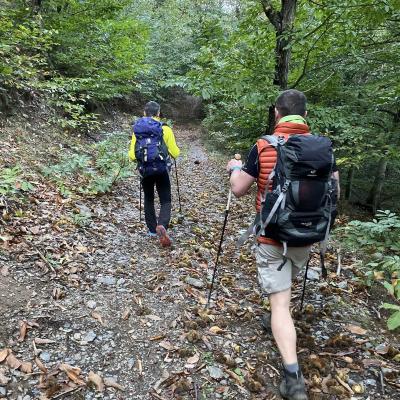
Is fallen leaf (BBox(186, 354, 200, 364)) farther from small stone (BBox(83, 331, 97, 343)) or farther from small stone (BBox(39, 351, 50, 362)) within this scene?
small stone (BBox(39, 351, 50, 362))

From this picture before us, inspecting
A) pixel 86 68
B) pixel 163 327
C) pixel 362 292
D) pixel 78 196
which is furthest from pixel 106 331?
pixel 86 68

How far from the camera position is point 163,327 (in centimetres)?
405

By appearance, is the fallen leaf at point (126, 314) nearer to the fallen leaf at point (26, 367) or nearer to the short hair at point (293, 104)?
the fallen leaf at point (26, 367)

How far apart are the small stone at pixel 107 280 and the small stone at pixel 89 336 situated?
105 centimetres

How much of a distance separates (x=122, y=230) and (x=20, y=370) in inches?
145

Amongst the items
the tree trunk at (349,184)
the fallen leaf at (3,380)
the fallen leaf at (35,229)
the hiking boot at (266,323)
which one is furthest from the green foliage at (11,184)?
the tree trunk at (349,184)

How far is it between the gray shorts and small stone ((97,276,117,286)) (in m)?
2.33

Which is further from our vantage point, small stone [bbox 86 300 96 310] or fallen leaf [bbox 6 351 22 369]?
small stone [bbox 86 300 96 310]

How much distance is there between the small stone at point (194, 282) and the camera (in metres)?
5.04

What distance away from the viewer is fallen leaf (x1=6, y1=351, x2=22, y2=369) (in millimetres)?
3182

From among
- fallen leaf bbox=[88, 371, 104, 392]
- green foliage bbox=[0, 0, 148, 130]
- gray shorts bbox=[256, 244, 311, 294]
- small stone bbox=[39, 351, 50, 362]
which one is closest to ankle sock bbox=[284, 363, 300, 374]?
gray shorts bbox=[256, 244, 311, 294]

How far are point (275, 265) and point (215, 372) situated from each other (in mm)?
1192

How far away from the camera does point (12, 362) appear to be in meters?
3.21

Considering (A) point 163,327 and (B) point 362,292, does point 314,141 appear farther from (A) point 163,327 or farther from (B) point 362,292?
(B) point 362,292
